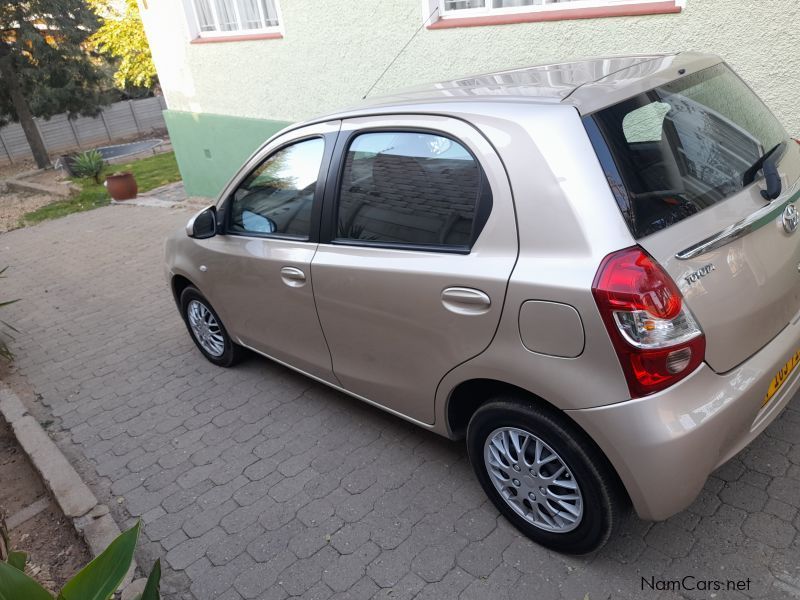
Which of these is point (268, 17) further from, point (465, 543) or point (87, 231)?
point (465, 543)

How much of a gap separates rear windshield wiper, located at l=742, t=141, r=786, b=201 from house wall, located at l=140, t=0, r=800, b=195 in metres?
1.99

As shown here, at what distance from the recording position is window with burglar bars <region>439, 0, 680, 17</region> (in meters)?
4.72

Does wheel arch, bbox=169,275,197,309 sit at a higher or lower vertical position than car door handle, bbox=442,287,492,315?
lower

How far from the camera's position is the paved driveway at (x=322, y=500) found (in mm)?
2455

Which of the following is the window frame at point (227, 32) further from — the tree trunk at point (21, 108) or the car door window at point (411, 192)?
the tree trunk at point (21, 108)

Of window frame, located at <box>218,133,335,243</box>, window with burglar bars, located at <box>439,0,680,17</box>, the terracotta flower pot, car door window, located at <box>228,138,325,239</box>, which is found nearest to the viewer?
window frame, located at <box>218,133,335,243</box>

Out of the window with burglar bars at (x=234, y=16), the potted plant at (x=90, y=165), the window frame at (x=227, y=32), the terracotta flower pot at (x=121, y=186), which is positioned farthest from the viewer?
the potted plant at (x=90, y=165)

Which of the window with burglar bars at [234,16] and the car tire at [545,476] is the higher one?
the window with burglar bars at [234,16]

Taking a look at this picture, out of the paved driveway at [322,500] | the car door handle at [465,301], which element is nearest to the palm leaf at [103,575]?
the paved driveway at [322,500]

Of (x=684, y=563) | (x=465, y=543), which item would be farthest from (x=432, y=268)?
(x=684, y=563)

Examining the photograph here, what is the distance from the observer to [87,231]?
1019 centimetres

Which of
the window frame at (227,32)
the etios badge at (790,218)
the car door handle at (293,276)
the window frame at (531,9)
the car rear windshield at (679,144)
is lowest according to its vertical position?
the car door handle at (293,276)

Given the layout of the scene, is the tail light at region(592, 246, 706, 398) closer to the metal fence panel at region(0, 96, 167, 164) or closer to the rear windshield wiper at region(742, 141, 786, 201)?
the rear windshield wiper at region(742, 141, 786, 201)

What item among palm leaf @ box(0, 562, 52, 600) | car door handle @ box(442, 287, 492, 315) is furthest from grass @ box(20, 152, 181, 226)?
car door handle @ box(442, 287, 492, 315)
